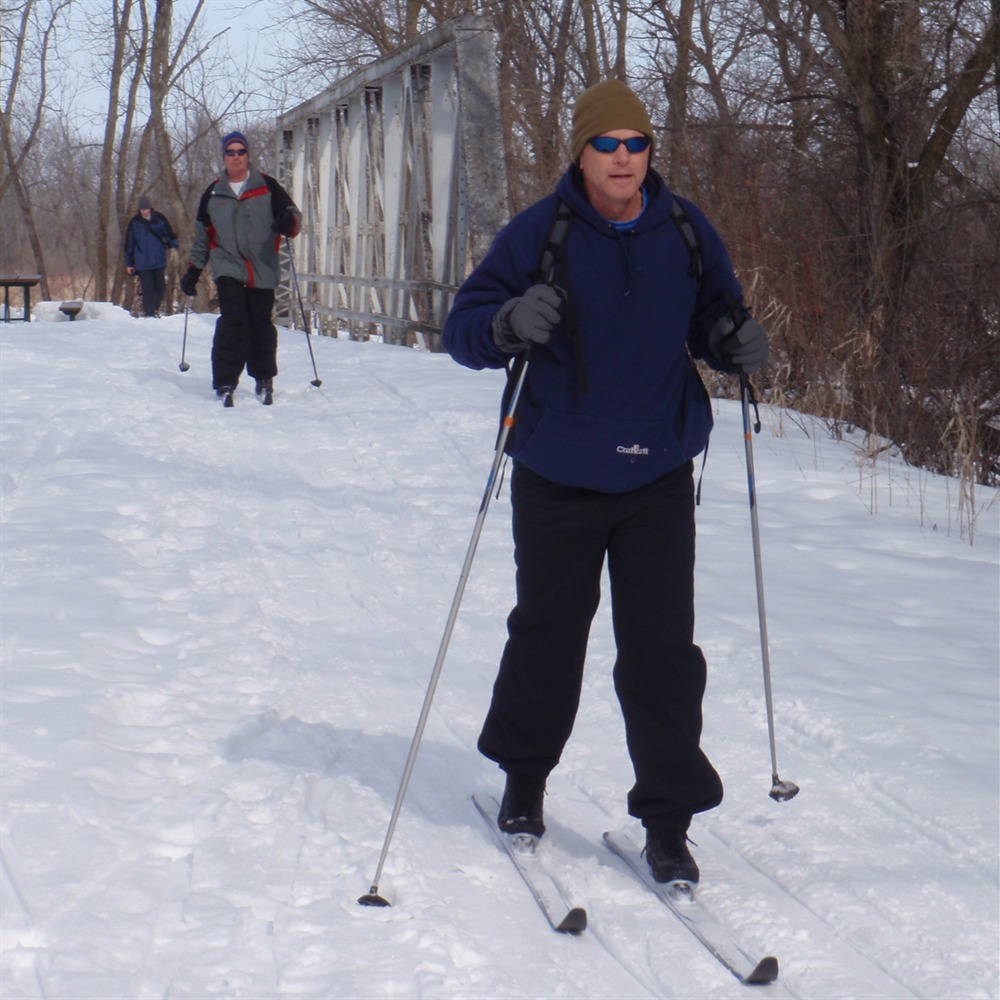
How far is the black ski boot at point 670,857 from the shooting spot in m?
3.24

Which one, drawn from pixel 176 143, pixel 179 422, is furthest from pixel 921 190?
pixel 176 143

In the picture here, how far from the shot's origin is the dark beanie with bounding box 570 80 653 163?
315 centimetres

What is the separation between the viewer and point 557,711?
341cm

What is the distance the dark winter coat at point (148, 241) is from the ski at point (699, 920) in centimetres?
1841

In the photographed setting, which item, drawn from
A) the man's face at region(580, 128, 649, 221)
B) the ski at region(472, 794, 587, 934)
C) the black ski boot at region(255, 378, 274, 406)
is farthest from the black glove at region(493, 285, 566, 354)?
the black ski boot at region(255, 378, 274, 406)

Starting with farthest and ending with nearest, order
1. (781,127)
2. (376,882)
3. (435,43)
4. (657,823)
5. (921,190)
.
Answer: (435,43) < (781,127) < (921,190) < (657,823) < (376,882)

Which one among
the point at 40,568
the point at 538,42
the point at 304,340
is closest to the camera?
the point at 40,568

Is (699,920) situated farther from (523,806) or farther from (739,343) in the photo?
(739,343)

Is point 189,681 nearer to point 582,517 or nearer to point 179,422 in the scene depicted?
point 582,517

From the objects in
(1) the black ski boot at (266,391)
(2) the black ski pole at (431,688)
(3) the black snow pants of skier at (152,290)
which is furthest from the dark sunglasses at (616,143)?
(3) the black snow pants of skier at (152,290)

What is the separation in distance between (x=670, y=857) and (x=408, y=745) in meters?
1.13

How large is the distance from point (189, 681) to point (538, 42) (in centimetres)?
1957

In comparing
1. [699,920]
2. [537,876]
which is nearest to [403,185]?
[537,876]

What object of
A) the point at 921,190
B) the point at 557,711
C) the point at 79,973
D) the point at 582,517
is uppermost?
the point at 921,190
